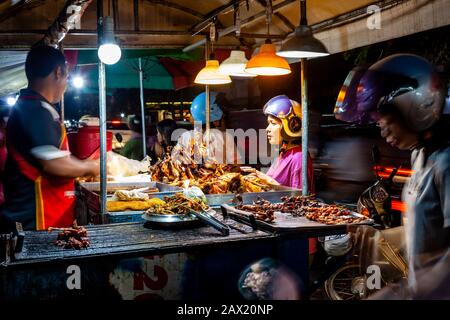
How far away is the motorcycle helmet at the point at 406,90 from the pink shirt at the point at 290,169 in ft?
10.3

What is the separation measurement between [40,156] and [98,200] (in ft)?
4.10

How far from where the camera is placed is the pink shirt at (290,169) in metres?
5.84

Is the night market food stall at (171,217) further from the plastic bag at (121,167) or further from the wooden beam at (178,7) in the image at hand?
the plastic bag at (121,167)

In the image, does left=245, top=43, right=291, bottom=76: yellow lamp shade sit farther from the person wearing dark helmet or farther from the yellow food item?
the person wearing dark helmet

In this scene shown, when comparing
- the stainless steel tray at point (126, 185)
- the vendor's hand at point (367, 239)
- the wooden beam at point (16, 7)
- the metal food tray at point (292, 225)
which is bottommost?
the vendor's hand at point (367, 239)

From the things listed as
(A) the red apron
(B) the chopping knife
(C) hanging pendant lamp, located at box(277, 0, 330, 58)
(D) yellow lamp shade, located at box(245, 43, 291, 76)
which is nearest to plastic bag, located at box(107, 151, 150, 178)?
(A) the red apron

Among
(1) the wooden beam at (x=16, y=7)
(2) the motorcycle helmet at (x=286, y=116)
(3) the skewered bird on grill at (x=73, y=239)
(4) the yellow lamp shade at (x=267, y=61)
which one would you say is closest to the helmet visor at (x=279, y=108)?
(2) the motorcycle helmet at (x=286, y=116)

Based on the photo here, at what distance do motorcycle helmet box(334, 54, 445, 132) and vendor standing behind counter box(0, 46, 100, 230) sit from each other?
2.29 metres

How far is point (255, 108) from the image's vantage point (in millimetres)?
12234

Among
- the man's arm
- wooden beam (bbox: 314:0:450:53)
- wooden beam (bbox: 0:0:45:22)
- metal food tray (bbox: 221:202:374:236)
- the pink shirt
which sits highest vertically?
wooden beam (bbox: 0:0:45:22)

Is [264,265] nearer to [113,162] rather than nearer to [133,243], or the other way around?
[133,243]

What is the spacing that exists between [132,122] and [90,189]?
4.98 meters

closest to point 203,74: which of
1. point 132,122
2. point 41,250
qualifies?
point 41,250

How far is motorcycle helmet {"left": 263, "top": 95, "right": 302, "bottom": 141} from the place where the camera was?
6016 mm
